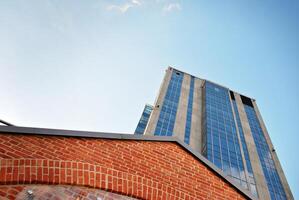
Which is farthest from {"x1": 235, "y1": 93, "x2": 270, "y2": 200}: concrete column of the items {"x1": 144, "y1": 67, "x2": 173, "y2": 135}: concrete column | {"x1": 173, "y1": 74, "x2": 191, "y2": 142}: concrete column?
{"x1": 144, "y1": 67, "x2": 173, "y2": 135}: concrete column

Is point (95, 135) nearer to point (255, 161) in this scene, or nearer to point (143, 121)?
point (255, 161)

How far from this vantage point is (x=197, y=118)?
130 ft

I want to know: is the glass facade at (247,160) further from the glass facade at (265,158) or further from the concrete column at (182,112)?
the concrete column at (182,112)

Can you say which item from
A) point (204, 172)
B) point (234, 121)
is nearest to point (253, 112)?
point (234, 121)

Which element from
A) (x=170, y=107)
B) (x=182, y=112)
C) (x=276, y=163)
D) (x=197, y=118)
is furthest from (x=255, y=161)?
(x=170, y=107)

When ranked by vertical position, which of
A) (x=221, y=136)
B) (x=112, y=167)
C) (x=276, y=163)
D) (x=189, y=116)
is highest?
(x=189, y=116)

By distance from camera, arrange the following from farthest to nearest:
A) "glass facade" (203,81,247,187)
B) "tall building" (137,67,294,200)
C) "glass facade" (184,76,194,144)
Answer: "glass facade" (184,76,194,144), "tall building" (137,67,294,200), "glass facade" (203,81,247,187)

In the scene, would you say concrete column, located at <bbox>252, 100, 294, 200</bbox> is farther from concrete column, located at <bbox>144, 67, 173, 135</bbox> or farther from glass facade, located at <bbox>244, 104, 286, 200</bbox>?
concrete column, located at <bbox>144, 67, 173, 135</bbox>

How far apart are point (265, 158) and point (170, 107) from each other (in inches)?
675

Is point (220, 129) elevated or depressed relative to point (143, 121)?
elevated

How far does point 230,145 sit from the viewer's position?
35656mm

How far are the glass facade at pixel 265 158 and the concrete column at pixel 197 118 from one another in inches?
411

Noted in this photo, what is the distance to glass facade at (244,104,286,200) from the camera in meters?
32.5

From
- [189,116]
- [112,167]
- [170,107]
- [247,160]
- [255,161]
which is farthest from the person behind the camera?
[189,116]
